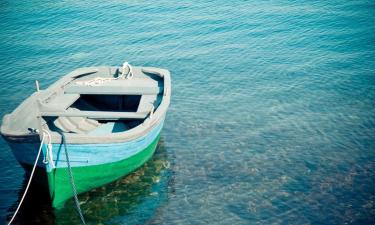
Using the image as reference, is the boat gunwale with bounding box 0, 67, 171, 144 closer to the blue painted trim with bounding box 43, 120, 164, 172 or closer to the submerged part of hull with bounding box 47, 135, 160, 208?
the blue painted trim with bounding box 43, 120, 164, 172

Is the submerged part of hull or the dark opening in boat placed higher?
the dark opening in boat

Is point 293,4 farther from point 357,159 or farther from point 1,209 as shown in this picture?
point 1,209

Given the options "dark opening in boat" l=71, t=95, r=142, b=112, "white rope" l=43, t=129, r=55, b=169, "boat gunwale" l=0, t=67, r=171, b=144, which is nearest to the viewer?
"white rope" l=43, t=129, r=55, b=169

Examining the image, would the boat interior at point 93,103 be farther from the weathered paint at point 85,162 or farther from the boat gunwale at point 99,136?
the weathered paint at point 85,162

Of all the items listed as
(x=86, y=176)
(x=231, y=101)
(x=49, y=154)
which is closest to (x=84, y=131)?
(x=86, y=176)

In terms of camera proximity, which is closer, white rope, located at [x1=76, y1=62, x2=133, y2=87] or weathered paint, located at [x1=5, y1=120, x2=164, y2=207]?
weathered paint, located at [x1=5, y1=120, x2=164, y2=207]

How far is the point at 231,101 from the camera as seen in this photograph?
1608cm

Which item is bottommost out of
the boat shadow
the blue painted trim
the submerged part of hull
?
the boat shadow

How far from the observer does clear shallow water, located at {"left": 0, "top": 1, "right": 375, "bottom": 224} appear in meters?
9.98

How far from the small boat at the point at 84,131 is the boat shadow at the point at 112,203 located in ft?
1.45

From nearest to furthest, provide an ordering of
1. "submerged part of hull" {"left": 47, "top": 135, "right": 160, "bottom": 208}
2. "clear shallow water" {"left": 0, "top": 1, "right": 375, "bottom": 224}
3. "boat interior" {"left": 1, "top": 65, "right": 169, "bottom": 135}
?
"submerged part of hull" {"left": 47, "top": 135, "right": 160, "bottom": 208}, "boat interior" {"left": 1, "top": 65, "right": 169, "bottom": 135}, "clear shallow water" {"left": 0, "top": 1, "right": 375, "bottom": 224}

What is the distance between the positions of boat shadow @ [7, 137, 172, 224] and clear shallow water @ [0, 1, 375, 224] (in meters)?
0.04

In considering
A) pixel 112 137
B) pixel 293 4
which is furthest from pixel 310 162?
pixel 293 4

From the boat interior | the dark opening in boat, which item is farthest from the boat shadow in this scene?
the dark opening in boat
